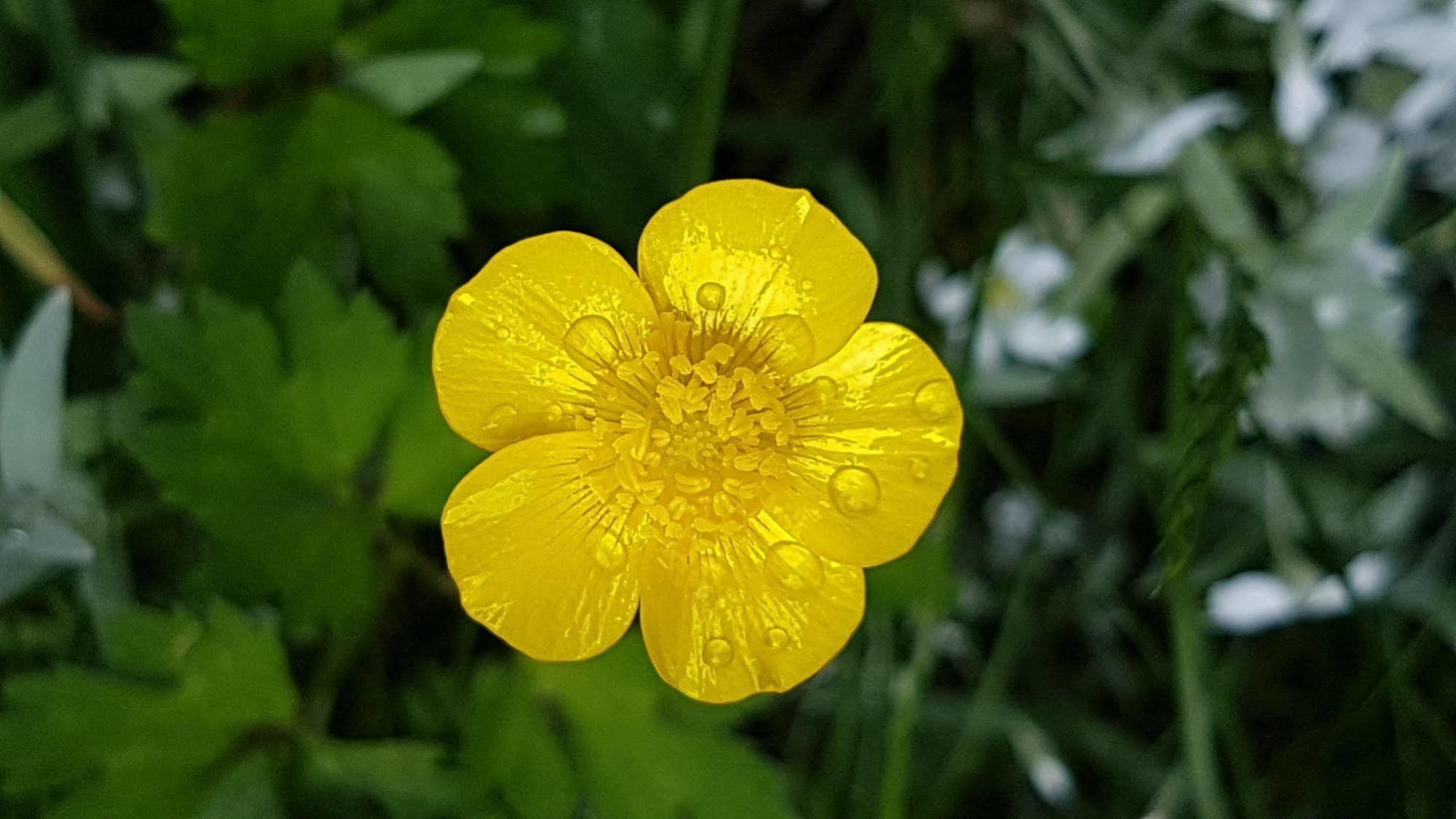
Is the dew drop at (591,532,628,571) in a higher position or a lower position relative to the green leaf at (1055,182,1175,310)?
higher

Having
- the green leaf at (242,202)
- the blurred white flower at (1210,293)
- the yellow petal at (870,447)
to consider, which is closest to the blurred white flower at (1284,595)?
the blurred white flower at (1210,293)

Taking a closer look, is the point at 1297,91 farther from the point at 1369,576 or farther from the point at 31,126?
the point at 31,126

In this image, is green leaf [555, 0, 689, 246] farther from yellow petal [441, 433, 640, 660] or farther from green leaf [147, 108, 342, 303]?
yellow petal [441, 433, 640, 660]

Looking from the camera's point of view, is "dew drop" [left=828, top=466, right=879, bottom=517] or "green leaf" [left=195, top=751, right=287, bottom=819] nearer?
"dew drop" [left=828, top=466, right=879, bottom=517]

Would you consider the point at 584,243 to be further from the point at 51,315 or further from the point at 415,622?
the point at 415,622

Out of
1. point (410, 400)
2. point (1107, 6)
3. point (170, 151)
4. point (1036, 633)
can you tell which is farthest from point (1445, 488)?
point (170, 151)

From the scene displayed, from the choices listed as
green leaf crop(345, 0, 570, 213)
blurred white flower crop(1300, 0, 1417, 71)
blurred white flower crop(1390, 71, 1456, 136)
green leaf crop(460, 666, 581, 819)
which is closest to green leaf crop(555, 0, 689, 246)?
green leaf crop(345, 0, 570, 213)
